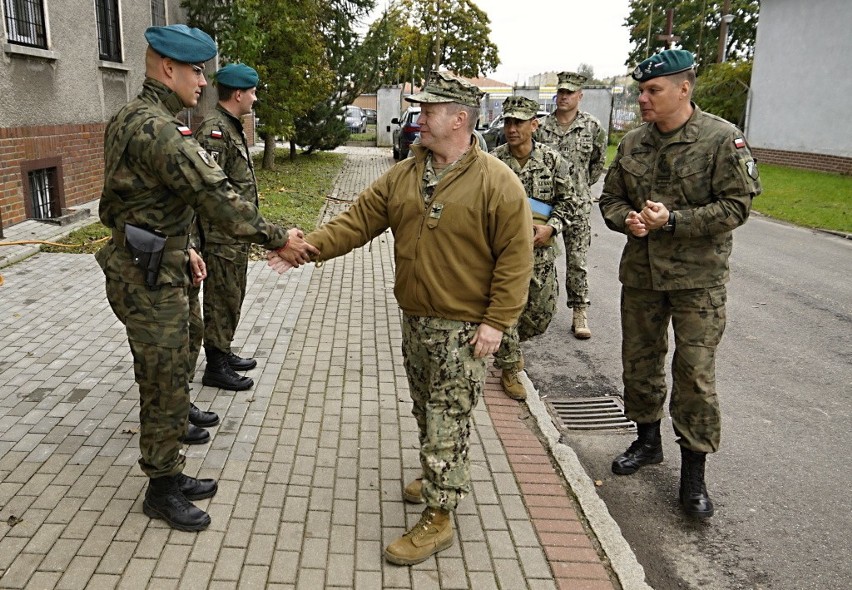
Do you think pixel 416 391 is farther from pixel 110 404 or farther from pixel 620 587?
pixel 110 404

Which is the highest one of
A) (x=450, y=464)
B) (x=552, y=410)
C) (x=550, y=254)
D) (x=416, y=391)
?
(x=550, y=254)

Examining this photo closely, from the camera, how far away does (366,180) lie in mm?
18484

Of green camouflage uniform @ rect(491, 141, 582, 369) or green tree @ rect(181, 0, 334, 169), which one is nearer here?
green camouflage uniform @ rect(491, 141, 582, 369)

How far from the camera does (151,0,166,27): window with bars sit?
14047 millimetres

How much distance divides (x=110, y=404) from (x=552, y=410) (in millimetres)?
2972

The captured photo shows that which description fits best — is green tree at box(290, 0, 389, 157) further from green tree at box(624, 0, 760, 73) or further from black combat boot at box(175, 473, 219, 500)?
green tree at box(624, 0, 760, 73)

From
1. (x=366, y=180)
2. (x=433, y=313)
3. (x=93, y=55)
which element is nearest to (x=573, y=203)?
(x=433, y=313)

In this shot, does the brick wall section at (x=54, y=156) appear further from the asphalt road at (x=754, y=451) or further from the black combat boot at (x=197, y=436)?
the asphalt road at (x=754, y=451)

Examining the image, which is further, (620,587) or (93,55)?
(93,55)

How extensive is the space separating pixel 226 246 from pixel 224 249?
0.02m

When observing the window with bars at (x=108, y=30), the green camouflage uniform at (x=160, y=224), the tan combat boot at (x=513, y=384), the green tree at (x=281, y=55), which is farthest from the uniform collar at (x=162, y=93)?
the green tree at (x=281, y=55)

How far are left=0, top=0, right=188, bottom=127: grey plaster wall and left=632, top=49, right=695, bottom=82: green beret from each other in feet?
26.2

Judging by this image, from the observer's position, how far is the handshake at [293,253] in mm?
3472

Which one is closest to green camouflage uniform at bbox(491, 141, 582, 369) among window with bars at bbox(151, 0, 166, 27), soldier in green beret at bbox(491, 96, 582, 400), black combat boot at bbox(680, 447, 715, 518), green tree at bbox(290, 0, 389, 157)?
soldier in green beret at bbox(491, 96, 582, 400)
